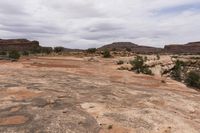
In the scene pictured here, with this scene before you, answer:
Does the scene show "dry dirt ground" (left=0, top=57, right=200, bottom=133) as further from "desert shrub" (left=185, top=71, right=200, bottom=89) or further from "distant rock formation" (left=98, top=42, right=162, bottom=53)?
"distant rock formation" (left=98, top=42, right=162, bottom=53)

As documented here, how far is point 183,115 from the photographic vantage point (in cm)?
1692

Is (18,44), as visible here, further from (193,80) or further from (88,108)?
(88,108)

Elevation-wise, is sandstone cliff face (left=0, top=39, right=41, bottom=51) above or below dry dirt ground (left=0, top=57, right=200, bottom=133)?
above

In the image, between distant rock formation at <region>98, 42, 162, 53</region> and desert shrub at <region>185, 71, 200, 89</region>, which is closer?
desert shrub at <region>185, 71, 200, 89</region>

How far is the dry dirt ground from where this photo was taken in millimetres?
13383

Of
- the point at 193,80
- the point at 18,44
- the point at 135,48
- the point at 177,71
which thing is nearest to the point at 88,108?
the point at 193,80

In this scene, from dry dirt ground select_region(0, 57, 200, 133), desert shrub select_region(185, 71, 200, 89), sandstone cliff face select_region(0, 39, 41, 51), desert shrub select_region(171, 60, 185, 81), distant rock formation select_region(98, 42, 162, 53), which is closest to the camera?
dry dirt ground select_region(0, 57, 200, 133)

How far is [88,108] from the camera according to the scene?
15562mm

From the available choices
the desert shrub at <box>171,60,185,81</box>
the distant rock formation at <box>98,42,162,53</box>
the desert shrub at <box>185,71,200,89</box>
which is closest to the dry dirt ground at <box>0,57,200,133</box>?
the desert shrub at <box>185,71,200,89</box>

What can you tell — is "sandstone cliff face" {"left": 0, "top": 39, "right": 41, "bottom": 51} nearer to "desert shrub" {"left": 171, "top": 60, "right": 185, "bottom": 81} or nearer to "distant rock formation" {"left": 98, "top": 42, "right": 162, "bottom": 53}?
"distant rock formation" {"left": 98, "top": 42, "right": 162, "bottom": 53}

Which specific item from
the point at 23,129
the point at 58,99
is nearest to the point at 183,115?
the point at 58,99

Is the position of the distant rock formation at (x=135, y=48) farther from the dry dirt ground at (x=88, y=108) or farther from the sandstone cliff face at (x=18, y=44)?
the dry dirt ground at (x=88, y=108)

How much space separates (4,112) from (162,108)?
7.79 metres

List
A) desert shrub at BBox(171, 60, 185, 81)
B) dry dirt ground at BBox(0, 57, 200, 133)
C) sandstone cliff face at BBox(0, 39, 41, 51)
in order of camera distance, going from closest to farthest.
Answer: dry dirt ground at BBox(0, 57, 200, 133), desert shrub at BBox(171, 60, 185, 81), sandstone cliff face at BBox(0, 39, 41, 51)
